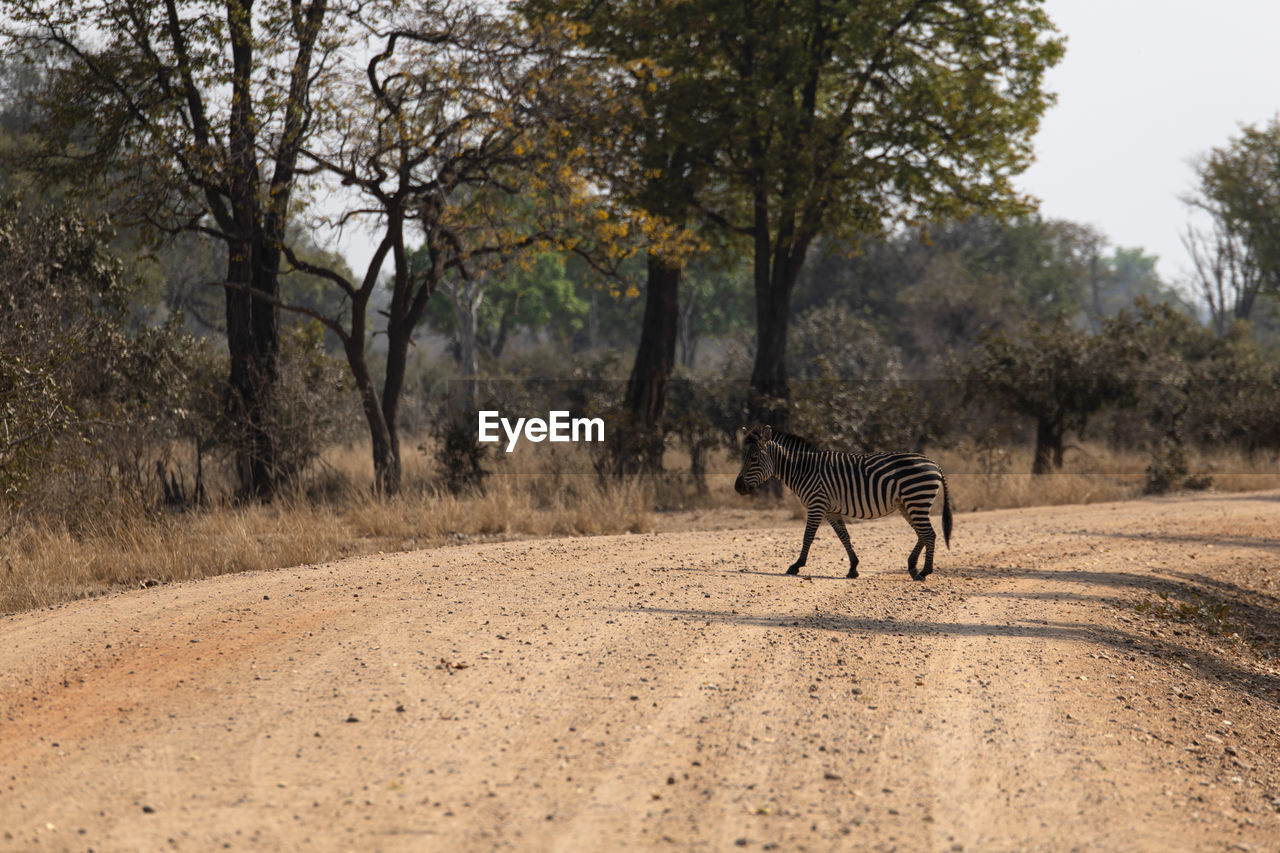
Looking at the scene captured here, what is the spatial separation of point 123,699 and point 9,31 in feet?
46.9

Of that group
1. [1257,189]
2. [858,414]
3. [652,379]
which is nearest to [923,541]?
[858,414]

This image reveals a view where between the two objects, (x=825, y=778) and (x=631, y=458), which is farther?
(x=631, y=458)

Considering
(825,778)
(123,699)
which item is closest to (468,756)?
(825,778)

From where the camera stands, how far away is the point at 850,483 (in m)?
10.8

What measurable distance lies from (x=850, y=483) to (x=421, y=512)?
227 inches

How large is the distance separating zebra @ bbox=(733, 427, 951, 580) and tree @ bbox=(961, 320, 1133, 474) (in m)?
13.1

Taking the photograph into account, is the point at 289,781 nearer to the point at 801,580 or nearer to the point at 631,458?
the point at 801,580

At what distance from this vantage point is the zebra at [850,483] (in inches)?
419

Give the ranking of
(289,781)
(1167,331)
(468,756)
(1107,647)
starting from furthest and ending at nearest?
(1167,331) → (1107,647) → (468,756) → (289,781)

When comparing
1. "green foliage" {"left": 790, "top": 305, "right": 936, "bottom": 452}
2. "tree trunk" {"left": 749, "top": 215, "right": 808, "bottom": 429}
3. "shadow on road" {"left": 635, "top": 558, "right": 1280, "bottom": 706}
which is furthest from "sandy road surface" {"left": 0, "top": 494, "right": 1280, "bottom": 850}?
"tree trunk" {"left": 749, "top": 215, "right": 808, "bottom": 429}

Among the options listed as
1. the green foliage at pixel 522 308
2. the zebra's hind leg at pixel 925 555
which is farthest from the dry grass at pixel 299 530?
the green foliage at pixel 522 308

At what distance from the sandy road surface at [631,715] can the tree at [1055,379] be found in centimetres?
1257

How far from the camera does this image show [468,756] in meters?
5.55

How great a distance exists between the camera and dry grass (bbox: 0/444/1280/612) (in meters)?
10.7
